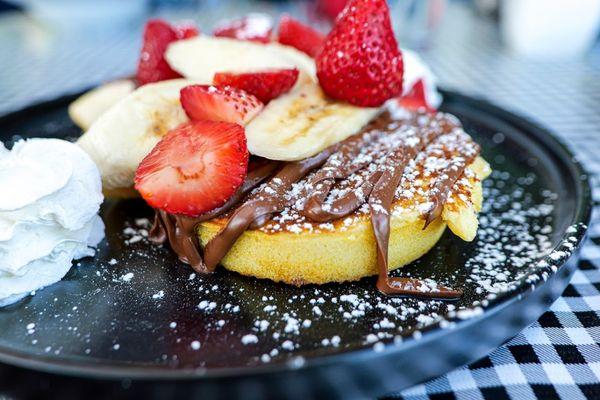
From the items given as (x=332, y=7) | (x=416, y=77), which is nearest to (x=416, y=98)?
(x=416, y=77)

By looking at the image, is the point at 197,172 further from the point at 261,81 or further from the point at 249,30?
the point at 249,30

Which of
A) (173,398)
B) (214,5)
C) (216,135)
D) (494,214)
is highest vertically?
(216,135)

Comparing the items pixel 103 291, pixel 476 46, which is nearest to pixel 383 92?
pixel 103 291

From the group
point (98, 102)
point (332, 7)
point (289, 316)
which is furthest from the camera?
point (332, 7)

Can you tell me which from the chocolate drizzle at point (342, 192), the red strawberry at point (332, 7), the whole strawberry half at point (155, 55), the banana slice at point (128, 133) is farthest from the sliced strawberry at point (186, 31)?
the red strawberry at point (332, 7)

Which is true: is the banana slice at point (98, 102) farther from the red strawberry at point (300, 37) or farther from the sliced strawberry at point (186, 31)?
the red strawberry at point (300, 37)

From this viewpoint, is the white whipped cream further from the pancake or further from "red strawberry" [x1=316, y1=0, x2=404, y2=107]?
the pancake

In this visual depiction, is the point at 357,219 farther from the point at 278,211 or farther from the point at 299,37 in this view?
the point at 299,37
